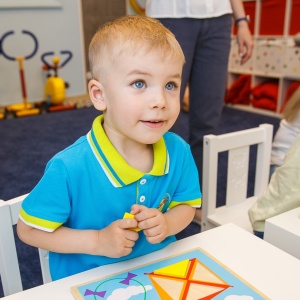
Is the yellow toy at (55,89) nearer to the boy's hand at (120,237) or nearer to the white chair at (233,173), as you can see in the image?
the white chair at (233,173)

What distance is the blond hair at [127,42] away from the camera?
56cm

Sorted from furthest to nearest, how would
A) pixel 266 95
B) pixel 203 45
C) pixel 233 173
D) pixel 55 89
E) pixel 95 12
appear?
pixel 95 12 → pixel 55 89 → pixel 266 95 → pixel 203 45 → pixel 233 173

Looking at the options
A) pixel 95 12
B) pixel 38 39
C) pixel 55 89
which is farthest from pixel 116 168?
pixel 95 12

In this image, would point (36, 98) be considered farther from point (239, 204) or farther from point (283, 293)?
point (283, 293)

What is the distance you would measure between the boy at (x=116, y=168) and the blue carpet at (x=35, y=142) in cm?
69

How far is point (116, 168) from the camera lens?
61 cm

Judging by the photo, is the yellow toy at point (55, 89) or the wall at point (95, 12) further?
the wall at point (95, 12)

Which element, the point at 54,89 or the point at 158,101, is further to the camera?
the point at 54,89

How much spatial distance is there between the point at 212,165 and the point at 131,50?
59 centimetres

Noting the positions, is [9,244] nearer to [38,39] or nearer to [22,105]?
[22,105]

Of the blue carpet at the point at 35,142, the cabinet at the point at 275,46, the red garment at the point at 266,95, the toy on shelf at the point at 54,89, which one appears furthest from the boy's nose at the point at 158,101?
the toy on shelf at the point at 54,89

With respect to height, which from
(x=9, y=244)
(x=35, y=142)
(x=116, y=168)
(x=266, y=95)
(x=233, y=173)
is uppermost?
(x=116, y=168)

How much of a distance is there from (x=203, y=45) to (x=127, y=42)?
0.81 metres

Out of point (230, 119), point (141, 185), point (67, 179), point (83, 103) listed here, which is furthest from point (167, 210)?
point (83, 103)
